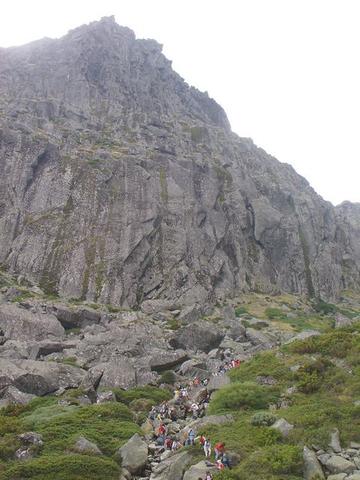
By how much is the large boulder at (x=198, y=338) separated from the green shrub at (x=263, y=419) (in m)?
32.8

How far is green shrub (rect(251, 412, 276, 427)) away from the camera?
29297 mm

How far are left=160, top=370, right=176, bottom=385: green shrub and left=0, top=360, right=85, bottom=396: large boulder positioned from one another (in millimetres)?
7457

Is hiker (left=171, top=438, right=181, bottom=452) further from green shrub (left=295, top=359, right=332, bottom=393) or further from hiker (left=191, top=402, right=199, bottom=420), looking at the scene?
green shrub (left=295, top=359, right=332, bottom=393)

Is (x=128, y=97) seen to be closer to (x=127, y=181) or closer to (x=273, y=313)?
(x=127, y=181)

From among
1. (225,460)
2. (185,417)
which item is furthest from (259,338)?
(225,460)

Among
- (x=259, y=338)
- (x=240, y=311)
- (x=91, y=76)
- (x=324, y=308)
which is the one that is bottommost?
(x=259, y=338)

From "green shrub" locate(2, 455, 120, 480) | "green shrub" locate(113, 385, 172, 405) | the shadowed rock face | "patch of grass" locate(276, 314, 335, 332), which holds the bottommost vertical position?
"green shrub" locate(2, 455, 120, 480)

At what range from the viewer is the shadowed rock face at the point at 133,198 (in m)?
100

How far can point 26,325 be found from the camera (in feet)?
211

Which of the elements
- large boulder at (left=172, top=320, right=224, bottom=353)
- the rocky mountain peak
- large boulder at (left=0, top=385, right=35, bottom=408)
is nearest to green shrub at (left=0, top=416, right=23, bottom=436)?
large boulder at (left=0, top=385, right=35, bottom=408)

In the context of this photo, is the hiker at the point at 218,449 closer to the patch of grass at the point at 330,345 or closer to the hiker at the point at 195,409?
the hiker at the point at 195,409

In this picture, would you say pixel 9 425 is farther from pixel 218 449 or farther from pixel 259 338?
pixel 259 338

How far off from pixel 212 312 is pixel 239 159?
273 feet

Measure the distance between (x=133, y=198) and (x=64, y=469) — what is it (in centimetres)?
8878
